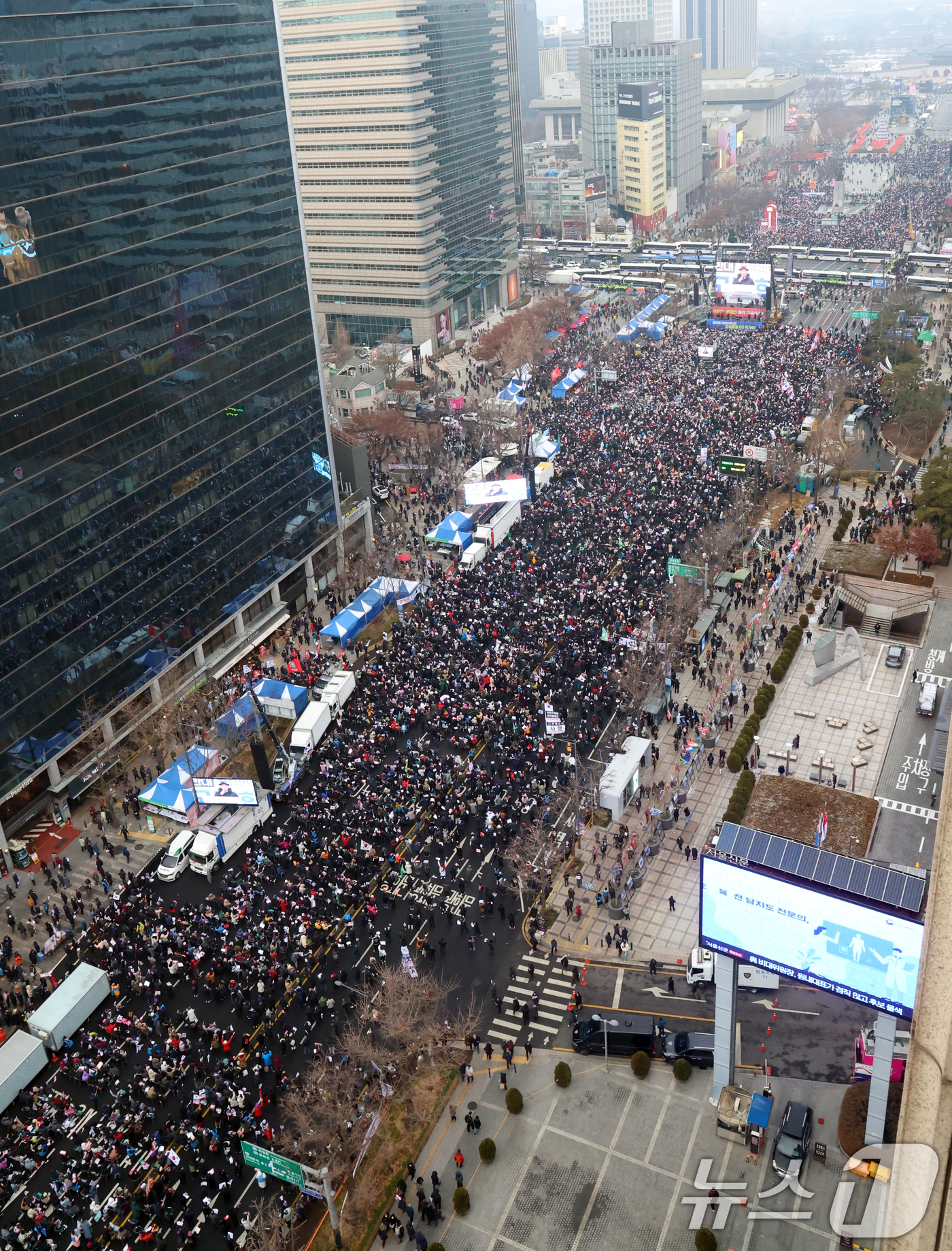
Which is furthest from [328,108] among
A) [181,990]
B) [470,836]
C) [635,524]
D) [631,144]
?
[181,990]

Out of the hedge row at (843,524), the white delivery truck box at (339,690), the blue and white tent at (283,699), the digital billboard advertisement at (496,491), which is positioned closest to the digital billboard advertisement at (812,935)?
the white delivery truck box at (339,690)

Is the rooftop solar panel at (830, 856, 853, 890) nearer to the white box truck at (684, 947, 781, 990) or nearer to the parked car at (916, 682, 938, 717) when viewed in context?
the white box truck at (684, 947, 781, 990)

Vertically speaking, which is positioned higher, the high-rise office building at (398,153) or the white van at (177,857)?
the high-rise office building at (398,153)

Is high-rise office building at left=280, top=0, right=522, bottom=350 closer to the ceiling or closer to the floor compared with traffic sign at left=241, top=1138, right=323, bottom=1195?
closer to the ceiling

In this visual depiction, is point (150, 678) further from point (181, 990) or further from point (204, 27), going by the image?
point (204, 27)

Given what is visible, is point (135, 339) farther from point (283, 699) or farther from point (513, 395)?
point (513, 395)

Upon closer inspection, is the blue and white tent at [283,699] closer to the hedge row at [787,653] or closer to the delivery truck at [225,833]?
the delivery truck at [225,833]

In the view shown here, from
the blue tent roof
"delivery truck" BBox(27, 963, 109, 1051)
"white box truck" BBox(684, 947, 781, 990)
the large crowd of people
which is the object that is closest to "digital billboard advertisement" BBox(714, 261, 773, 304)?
the large crowd of people
